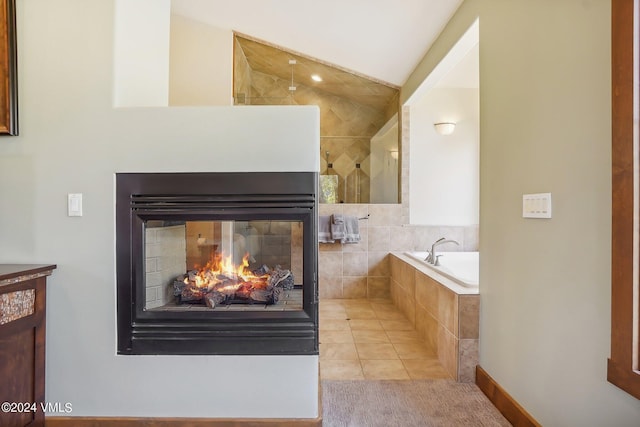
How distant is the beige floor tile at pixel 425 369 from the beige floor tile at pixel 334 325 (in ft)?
2.58

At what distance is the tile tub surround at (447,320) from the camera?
209cm

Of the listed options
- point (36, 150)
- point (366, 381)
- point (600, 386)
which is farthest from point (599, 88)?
point (36, 150)

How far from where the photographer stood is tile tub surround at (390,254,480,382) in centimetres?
209

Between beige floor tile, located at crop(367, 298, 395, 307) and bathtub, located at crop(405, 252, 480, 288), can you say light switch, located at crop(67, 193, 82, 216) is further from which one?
beige floor tile, located at crop(367, 298, 395, 307)

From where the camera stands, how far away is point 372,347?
2.65 meters

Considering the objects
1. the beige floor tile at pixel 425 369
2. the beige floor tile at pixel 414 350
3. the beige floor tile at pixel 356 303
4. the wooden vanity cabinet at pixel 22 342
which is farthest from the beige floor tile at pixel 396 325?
the wooden vanity cabinet at pixel 22 342

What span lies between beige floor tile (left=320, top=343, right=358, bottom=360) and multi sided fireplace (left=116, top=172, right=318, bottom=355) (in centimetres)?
95

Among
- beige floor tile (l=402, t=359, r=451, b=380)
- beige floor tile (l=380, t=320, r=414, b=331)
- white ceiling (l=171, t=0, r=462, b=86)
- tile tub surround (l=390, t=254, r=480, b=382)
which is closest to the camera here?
tile tub surround (l=390, t=254, r=480, b=382)

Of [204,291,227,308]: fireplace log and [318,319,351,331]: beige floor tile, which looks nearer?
[204,291,227,308]: fireplace log

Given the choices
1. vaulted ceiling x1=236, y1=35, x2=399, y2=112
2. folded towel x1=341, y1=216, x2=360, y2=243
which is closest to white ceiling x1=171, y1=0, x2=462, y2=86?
vaulted ceiling x1=236, y1=35, x2=399, y2=112

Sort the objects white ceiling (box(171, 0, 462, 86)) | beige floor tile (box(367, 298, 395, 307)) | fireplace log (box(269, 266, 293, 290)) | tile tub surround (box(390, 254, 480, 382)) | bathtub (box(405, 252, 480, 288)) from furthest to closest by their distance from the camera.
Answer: beige floor tile (box(367, 298, 395, 307))
bathtub (box(405, 252, 480, 288))
white ceiling (box(171, 0, 462, 86))
tile tub surround (box(390, 254, 480, 382))
fireplace log (box(269, 266, 293, 290))


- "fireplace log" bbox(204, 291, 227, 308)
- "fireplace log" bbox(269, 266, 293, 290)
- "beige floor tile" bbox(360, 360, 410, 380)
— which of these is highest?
"fireplace log" bbox(269, 266, 293, 290)

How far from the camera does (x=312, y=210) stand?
163cm

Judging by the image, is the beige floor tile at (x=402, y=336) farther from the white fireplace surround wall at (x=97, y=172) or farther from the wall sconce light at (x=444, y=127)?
the wall sconce light at (x=444, y=127)
